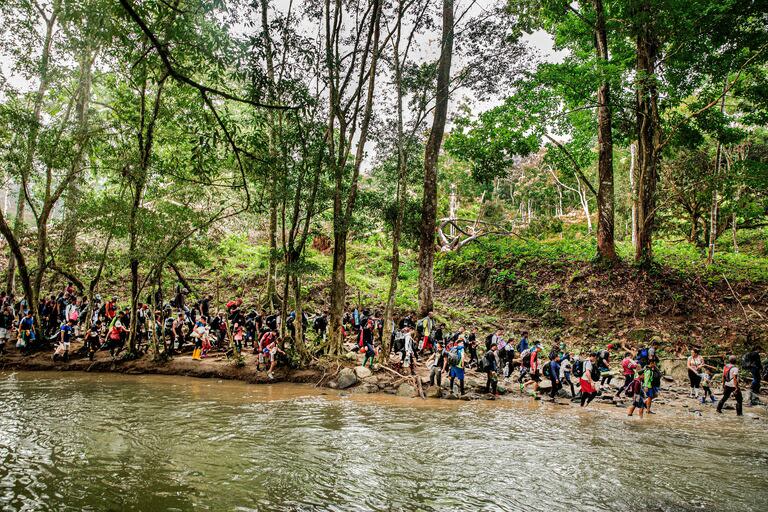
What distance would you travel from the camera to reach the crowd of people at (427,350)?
522 inches

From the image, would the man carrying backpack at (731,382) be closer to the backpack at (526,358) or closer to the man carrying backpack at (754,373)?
the man carrying backpack at (754,373)

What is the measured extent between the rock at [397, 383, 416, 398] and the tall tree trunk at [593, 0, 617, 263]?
12095 mm

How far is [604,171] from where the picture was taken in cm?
2033

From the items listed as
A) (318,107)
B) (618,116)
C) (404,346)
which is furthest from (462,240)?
(318,107)

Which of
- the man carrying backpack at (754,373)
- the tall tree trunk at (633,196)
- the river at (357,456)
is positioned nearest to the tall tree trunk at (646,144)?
the tall tree trunk at (633,196)

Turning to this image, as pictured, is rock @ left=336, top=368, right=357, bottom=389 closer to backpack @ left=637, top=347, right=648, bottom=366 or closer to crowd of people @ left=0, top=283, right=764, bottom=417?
crowd of people @ left=0, top=283, right=764, bottom=417

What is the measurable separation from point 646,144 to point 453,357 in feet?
44.9

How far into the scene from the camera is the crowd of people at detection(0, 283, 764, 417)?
1327 centimetres

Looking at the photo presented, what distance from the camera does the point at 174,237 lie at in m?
15.5

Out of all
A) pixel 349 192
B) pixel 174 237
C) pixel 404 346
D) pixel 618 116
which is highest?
pixel 618 116

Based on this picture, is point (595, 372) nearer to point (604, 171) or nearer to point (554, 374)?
point (554, 374)

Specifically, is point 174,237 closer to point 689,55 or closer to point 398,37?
point 398,37

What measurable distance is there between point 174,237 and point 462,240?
1774 centimetres

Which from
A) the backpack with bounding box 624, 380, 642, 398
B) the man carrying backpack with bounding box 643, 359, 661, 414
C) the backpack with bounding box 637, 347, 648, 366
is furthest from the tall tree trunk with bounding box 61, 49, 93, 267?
the backpack with bounding box 637, 347, 648, 366
